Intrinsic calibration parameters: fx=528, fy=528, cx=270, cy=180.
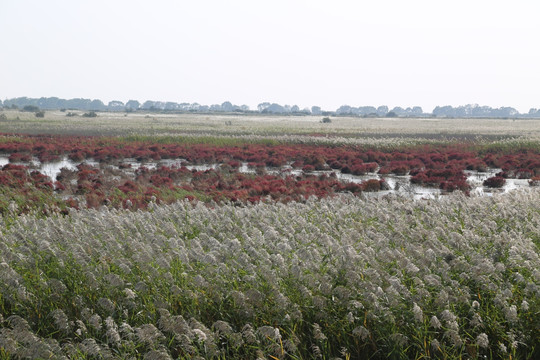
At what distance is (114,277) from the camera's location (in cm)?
554

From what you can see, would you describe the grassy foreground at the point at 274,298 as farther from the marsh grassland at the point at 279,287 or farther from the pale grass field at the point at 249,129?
the pale grass field at the point at 249,129

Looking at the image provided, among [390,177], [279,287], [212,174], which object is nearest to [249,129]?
[390,177]

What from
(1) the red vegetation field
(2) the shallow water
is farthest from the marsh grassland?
(2) the shallow water

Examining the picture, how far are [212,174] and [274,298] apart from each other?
55.7 ft

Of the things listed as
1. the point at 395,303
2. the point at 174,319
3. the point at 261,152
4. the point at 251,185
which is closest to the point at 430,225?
the point at 395,303

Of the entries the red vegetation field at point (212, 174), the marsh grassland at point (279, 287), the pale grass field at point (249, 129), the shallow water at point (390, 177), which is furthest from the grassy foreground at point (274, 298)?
the pale grass field at point (249, 129)

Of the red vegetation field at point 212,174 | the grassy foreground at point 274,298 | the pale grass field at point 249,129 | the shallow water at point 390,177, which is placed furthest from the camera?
the pale grass field at point 249,129

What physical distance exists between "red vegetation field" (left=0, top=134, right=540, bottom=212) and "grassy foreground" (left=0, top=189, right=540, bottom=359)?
Answer: 14.8 ft

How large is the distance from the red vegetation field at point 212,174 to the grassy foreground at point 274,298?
4.52 meters

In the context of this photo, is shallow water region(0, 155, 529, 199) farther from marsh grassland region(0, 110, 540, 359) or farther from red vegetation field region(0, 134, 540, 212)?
marsh grassland region(0, 110, 540, 359)

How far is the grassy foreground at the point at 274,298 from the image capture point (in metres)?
4.93

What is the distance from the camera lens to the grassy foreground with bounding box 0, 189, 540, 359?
16.2 ft

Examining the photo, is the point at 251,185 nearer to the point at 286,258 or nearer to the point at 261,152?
the point at 286,258

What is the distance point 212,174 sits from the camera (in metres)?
22.6
